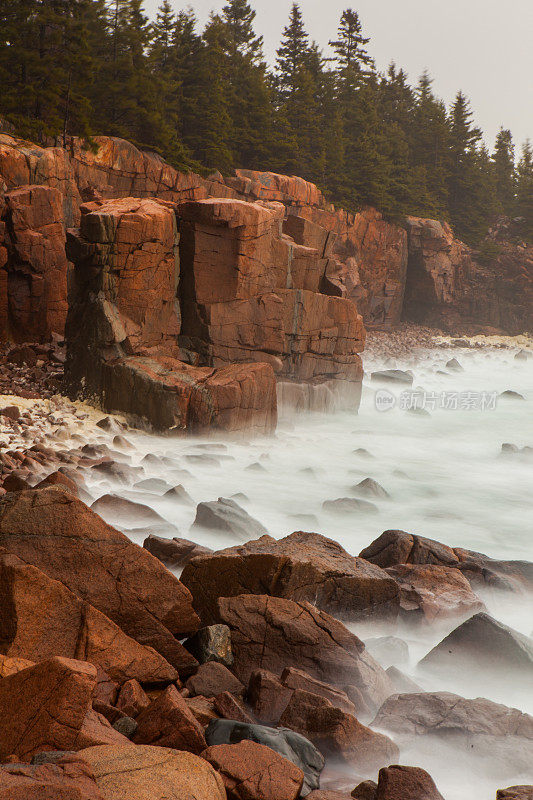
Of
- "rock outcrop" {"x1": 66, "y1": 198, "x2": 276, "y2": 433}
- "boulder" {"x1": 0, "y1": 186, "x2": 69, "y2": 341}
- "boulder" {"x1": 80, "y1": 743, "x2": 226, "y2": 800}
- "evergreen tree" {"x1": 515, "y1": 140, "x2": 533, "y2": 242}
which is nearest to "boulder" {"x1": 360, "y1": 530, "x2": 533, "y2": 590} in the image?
"boulder" {"x1": 80, "y1": 743, "x2": 226, "y2": 800}

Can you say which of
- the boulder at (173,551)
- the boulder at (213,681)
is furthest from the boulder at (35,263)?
the boulder at (213,681)

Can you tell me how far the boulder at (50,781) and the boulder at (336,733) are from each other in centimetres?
144

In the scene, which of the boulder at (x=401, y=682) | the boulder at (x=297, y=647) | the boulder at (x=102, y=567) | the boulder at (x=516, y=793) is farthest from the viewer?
the boulder at (x=401, y=682)

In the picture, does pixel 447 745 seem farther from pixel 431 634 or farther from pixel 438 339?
pixel 438 339

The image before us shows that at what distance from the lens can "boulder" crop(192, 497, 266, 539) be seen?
6.92m

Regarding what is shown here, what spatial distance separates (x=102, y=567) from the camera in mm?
3959

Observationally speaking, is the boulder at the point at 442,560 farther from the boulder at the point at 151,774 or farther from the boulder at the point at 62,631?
the boulder at the point at 151,774

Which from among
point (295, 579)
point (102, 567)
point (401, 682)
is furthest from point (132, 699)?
point (401, 682)

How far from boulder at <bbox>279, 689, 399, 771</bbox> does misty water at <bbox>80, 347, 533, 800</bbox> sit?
0.82 ft

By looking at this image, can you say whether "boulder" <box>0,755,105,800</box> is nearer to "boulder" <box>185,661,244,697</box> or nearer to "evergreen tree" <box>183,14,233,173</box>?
"boulder" <box>185,661,244,697</box>

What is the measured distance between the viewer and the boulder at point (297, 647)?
4055 mm

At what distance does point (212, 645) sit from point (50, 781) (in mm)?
1900

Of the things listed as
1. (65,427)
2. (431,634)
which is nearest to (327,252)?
(65,427)

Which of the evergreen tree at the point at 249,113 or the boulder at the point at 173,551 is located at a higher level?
the evergreen tree at the point at 249,113
